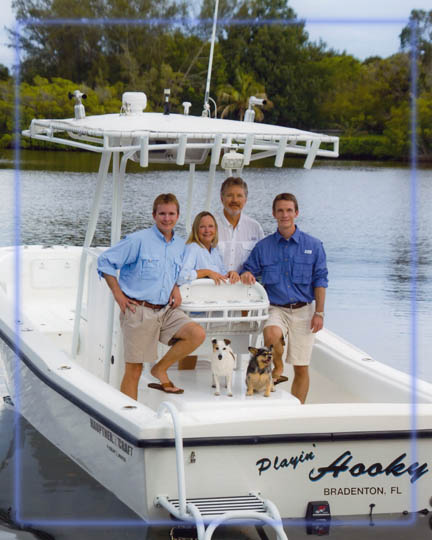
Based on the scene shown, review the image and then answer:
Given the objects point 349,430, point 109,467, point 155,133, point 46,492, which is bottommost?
point 46,492

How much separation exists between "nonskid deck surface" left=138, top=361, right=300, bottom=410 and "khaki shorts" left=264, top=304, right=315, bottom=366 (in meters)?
0.30

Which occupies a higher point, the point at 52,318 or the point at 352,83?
the point at 352,83

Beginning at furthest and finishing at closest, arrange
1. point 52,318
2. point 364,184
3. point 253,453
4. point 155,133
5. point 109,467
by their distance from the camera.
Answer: point 364,184 < point 52,318 < point 155,133 < point 109,467 < point 253,453

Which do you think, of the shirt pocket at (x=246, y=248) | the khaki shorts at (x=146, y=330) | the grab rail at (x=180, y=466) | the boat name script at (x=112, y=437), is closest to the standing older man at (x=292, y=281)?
the shirt pocket at (x=246, y=248)

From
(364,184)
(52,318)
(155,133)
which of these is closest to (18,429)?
(52,318)

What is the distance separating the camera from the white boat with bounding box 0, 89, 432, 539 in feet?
15.1

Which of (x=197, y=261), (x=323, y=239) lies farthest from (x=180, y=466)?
(x=323, y=239)

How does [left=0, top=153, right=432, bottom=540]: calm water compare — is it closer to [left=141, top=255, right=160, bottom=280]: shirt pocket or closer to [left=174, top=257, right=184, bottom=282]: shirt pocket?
[left=174, top=257, right=184, bottom=282]: shirt pocket

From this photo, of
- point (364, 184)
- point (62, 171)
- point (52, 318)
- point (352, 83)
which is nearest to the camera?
point (52, 318)

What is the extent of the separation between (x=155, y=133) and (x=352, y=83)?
2198 inches

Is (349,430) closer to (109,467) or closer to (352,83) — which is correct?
(109,467)

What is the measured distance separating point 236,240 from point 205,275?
1.55ft

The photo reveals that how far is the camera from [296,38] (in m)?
62.4

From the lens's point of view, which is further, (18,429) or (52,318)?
(52,318)
